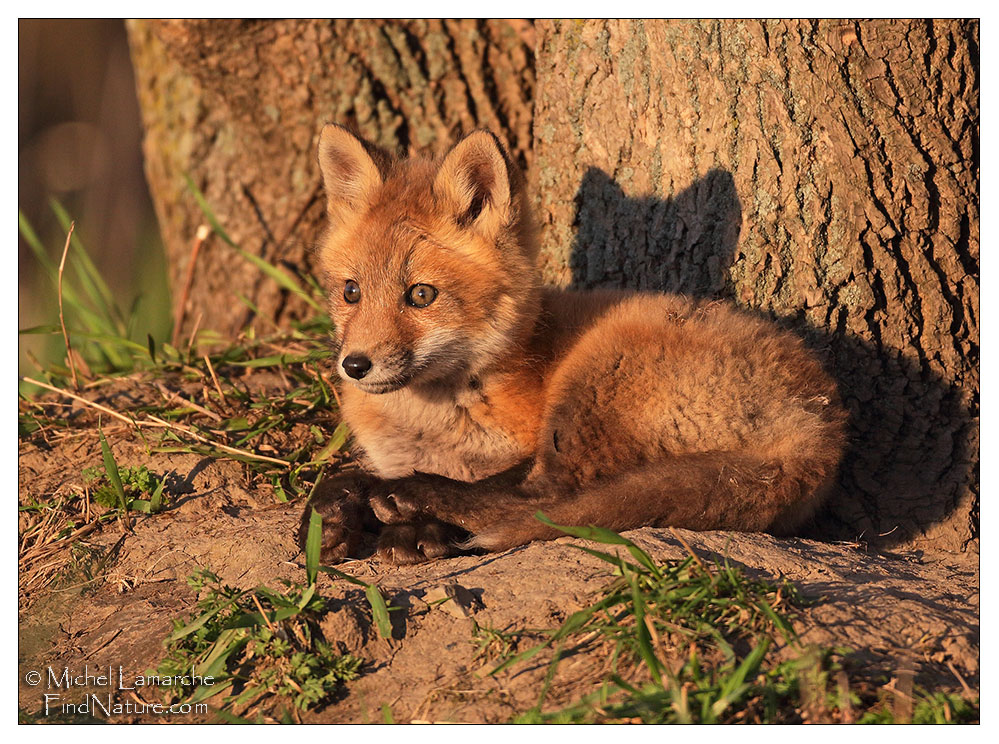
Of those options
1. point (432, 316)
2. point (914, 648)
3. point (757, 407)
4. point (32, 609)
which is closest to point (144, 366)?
point (32, 609)

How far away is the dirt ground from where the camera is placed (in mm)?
2291

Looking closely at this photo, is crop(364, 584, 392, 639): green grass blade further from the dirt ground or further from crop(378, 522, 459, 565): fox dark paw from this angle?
crop(378, 522, 459, 565): fox dark paw

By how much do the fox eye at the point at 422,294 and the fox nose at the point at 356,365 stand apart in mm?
333

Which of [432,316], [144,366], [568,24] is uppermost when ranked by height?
[568,24]

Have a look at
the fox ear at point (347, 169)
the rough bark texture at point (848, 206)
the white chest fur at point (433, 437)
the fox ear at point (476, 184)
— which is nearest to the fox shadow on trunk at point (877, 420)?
the rough bark texture at point (848, 206)

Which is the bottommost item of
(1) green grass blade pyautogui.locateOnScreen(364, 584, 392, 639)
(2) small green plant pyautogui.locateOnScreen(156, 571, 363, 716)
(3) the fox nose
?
(2) small green plant pyautogui.locateOnScreen(156, 571, 363, 716)

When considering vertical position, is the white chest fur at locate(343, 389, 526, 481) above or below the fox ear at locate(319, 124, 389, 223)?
below

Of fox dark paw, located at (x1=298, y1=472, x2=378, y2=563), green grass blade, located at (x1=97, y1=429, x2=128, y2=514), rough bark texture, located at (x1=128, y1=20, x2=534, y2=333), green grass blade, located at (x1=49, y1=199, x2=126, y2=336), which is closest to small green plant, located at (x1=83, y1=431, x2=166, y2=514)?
green grass blade, located at (x1=97, y1=429, x2=128, y2=514)

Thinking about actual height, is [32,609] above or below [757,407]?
below

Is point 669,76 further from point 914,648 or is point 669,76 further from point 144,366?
point 144,366

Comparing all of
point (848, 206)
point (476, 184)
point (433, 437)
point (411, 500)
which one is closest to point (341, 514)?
point (411, 500)

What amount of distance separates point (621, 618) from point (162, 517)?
2.01 m

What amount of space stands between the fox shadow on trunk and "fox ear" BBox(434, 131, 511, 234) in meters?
0.98

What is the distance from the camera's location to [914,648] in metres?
2.33
